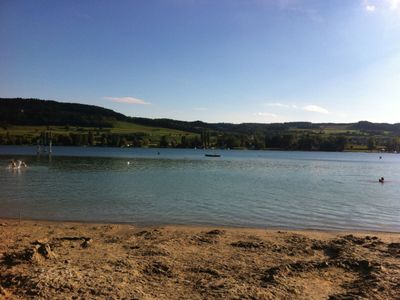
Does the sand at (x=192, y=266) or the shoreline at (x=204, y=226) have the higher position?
the sand at (x=192, y=266)

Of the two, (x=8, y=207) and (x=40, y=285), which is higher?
(x=40, y=285)

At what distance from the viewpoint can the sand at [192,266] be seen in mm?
9789

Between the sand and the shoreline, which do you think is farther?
the shoreline

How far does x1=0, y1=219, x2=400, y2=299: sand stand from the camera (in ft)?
32.1

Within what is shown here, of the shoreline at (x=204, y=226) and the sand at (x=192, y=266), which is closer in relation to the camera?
the sand at (x=192, y=266)

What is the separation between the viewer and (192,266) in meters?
12.3

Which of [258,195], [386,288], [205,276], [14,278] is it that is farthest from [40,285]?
[258,195]

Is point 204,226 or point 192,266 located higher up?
point 192,266

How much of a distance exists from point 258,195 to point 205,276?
1012 inches

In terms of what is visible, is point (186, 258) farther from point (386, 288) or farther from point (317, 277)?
→ point (386, 288)

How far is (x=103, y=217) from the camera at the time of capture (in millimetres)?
23922

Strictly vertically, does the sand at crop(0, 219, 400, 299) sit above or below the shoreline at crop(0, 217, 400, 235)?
above

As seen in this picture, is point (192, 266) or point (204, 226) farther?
point (204, 226)

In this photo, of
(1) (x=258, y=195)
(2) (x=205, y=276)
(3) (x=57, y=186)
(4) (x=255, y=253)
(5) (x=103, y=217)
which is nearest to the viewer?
(2) (x=205, y=276)
